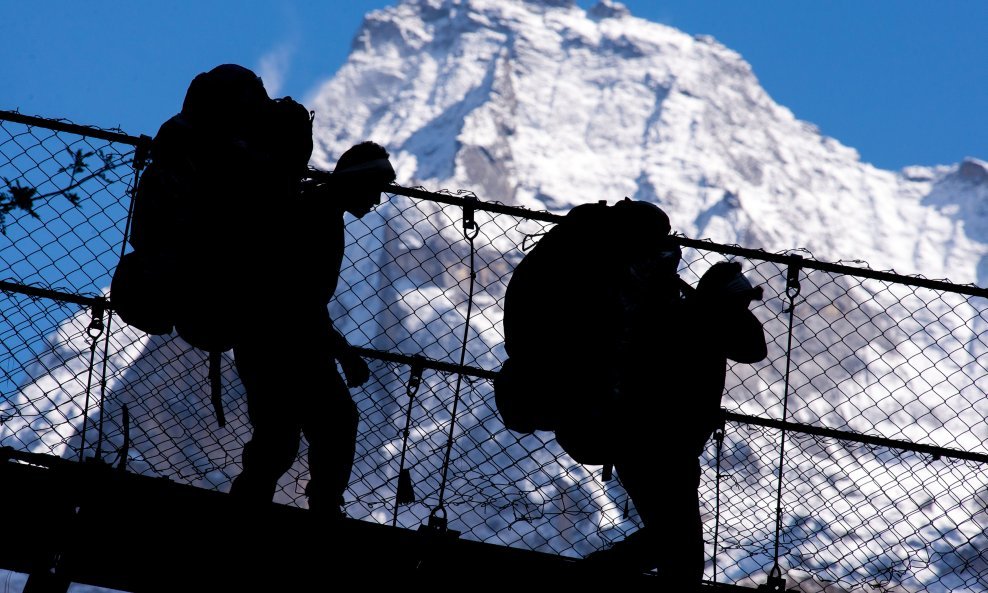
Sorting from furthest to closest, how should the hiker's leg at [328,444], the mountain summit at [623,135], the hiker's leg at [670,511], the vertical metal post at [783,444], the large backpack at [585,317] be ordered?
1. the mountain summit at [623,135]
2. the vertical metal post at [783,444]
3. the hiker's leg at [328,444]
4. the hiker's leg at [670,511]
5. the large backpack at [585,317]

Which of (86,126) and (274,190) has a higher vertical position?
(86,126)

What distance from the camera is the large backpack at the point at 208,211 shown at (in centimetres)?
289

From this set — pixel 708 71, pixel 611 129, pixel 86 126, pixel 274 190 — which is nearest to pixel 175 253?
pixel 274 190

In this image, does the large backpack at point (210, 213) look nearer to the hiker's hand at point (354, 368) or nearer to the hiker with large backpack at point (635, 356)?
the hiker's hand at point (354, 368)

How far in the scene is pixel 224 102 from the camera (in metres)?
3.03

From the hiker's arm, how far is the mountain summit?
10518 centimetres

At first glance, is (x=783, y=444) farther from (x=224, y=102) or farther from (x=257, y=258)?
(x=224, y=102)

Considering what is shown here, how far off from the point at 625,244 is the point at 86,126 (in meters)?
2.04

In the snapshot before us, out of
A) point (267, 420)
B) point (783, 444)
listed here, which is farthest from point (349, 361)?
point (783, 444)

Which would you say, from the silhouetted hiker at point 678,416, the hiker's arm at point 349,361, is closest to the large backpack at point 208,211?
the hiker's arm at point 349,361

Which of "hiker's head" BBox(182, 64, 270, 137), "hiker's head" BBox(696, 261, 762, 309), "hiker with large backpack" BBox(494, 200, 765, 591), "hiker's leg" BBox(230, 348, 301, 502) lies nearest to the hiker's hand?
"hiker's leg" BBox(230, 348, 301, 502)

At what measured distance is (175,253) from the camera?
9.52 ft

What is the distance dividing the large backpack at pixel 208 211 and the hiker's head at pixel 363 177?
0.17 metres

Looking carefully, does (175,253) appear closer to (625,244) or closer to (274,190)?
(274,190)
